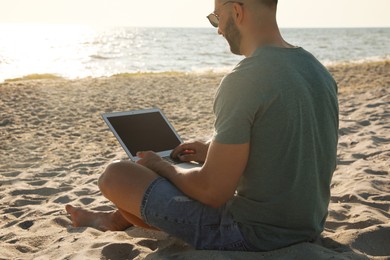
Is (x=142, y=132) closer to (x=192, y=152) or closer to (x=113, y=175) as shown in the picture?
(x=192, y=152)

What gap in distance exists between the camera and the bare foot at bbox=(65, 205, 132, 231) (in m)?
3.45

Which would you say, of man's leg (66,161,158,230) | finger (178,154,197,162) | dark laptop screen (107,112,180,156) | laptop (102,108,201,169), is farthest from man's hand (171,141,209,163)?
man's leg (66,161,158,230)

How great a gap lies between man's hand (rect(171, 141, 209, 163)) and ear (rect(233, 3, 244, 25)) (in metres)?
0.98

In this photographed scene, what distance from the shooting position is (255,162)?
237 centimetres

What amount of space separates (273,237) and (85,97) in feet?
28.0

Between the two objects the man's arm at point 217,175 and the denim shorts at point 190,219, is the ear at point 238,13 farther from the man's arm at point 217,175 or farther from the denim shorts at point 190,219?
the denim shorts at point 190,219

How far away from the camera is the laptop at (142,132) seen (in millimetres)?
3476

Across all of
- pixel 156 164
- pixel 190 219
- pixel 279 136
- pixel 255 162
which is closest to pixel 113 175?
pixel 156 164

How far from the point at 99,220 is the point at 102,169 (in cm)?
201

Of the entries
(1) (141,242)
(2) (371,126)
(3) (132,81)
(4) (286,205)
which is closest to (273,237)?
(4) (286,205)

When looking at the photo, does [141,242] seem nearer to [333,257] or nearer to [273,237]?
[273,237]

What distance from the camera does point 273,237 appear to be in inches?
101

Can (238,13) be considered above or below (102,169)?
above

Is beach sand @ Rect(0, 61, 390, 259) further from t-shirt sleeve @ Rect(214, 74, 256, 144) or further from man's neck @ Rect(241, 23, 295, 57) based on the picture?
man's neck @ Rect(241, 23, 295, 57)
